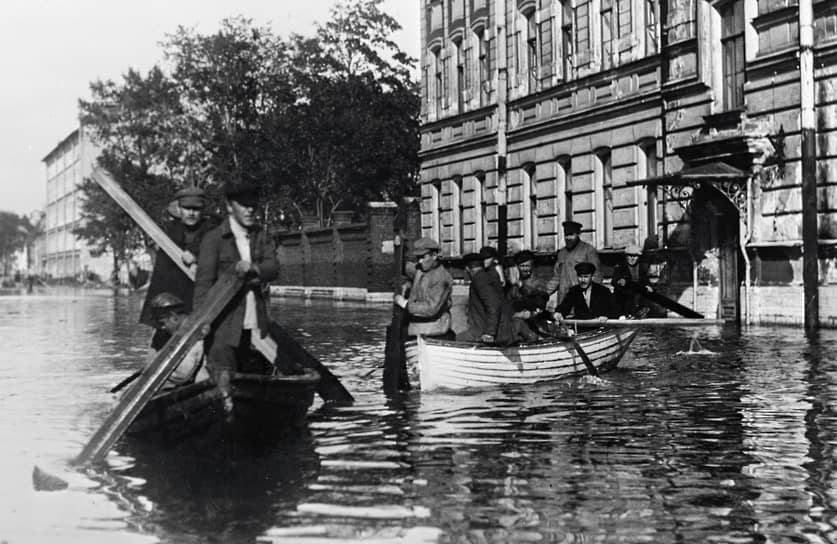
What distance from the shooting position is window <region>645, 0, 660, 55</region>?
2840cm

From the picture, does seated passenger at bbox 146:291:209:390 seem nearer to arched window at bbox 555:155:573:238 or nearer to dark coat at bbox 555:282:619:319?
dark coat at bbox 555:282:619:319

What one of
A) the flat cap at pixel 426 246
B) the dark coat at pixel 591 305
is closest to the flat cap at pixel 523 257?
the flat cap at pixel 426 246

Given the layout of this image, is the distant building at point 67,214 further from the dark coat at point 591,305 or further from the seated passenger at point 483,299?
the seated passenger at point 483,299

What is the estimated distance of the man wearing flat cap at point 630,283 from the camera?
18.1 meters

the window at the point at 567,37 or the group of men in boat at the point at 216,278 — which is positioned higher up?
the window at the point at 567,37

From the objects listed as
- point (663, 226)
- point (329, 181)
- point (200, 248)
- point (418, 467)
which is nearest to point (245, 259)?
point (200, 248)

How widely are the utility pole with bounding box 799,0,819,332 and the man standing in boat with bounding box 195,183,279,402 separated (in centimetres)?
1543

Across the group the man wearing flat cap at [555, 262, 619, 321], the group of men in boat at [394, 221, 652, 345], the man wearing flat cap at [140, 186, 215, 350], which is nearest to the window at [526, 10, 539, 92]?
the group of men in boat at [394, 221, 652, 345]

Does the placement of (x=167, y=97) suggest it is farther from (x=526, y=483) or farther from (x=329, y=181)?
(x=526, y=483)

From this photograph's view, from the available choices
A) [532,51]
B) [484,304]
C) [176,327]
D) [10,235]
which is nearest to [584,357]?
[484,304]

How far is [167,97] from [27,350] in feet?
152

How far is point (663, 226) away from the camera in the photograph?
2794 centimetres

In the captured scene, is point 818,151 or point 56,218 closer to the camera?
point 818,151

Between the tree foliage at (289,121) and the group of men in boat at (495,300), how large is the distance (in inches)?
1704
